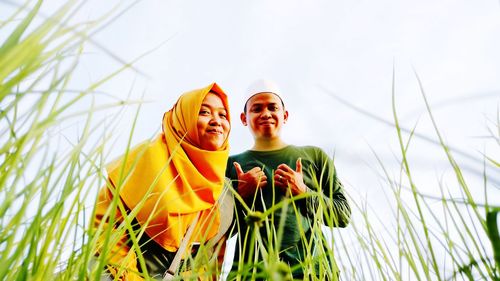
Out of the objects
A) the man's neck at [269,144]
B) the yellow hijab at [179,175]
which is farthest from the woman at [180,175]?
the man's neck at [269,144]

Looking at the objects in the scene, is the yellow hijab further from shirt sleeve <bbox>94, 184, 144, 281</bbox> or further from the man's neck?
the man's neck

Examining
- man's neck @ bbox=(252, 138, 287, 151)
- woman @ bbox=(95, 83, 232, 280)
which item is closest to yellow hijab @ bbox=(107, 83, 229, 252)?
woman @ bbox=(95, 83, 232, 280)

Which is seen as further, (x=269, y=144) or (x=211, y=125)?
(x=269, y=144)

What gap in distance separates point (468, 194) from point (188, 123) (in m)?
1.17

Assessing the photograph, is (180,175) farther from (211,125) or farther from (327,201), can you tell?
(327,201)

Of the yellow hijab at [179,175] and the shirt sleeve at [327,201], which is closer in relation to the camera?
the shirt sleeve at [327,201]

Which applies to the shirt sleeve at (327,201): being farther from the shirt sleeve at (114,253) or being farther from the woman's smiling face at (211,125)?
the woman's smiling face at (211,125)

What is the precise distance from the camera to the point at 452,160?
0.46 meters

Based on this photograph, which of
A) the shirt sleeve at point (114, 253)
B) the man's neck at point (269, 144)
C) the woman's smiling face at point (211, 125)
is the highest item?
the woman's smiling face at point (211, 125)

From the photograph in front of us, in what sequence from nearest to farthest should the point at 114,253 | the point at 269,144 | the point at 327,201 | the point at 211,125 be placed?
the point at 114,253, the point at 327,201, the point at 211,125, the point at 269,144

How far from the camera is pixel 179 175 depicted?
4.82ft

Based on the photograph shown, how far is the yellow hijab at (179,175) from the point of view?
1284 millimetres

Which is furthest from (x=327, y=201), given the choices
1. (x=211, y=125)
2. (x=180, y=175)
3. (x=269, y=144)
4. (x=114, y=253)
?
(x=269, y=144)

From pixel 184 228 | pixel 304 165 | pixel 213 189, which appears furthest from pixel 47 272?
pixel 304 165
